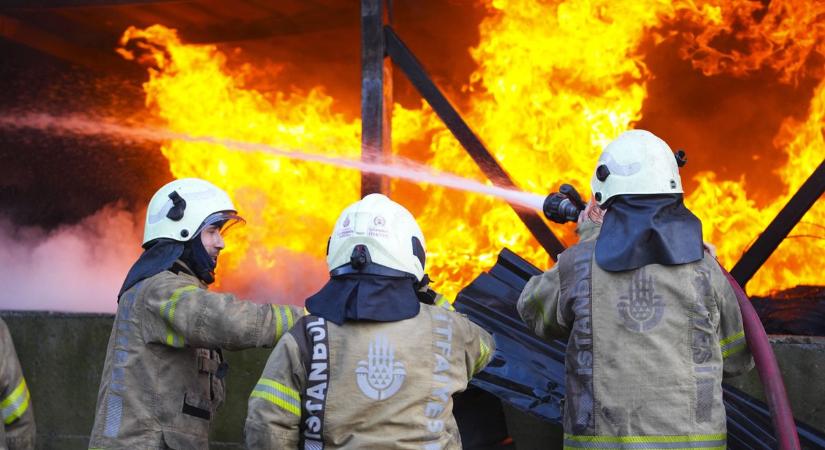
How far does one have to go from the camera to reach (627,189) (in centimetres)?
341

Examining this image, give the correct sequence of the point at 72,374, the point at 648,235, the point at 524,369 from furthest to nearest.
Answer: the point at 72,374
the point at 524,369
the point at 648,235

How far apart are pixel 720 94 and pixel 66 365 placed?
5786 millimetres

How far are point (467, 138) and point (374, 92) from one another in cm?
65

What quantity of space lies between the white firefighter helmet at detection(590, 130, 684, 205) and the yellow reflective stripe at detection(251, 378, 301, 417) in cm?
135

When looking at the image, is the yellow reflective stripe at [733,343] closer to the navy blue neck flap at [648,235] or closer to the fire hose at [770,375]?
the fire hose at [770,375]

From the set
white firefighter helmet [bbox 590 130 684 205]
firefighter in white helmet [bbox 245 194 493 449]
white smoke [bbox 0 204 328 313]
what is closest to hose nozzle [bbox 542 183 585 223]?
white firefighter helmet [bbox 590 130 684 205]

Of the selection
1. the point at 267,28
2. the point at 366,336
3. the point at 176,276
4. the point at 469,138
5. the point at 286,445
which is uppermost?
the point at 267,28

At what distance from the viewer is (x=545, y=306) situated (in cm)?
355

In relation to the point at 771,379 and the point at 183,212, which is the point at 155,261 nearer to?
the point at 183,212

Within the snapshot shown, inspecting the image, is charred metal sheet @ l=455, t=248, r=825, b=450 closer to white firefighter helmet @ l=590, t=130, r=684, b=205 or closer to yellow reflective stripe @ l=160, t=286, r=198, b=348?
white firefighter helmet @ l=590, t=130, r=684, b=205

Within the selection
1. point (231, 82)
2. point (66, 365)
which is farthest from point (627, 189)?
point (231, 82)

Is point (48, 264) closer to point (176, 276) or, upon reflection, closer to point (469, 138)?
point (469, 138)

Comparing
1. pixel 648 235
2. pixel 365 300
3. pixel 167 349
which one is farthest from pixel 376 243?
pixel 167 349

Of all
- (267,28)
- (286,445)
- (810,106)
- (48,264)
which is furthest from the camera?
(48,264)
